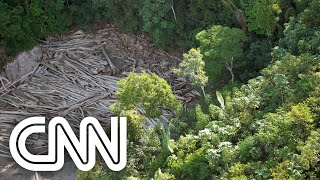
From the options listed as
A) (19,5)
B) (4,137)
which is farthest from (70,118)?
(19,5)

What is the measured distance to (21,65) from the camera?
16625 mm

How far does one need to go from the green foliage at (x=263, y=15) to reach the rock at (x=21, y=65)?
316 inches

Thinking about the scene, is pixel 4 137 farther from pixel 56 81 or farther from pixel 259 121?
pixel 259 121

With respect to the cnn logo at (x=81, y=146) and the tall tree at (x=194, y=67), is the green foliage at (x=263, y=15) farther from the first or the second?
the cnn logo at (x=81, y=146)

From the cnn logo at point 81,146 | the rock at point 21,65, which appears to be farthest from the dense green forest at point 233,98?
the rock at point 21,65

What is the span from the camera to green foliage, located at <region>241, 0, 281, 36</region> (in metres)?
12.4

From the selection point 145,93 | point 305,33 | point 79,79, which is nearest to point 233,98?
point 145,93

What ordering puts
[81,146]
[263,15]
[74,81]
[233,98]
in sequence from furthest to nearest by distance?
1. [74,81]
2. [263,15]
3. [233,98]
4. [81,146]

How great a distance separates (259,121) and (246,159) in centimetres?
93

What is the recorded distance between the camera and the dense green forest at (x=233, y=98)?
357 inches

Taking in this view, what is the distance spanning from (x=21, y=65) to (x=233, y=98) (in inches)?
350

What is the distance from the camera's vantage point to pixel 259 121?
9734mm

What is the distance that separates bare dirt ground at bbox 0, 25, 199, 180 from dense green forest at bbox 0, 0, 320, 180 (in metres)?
1.31

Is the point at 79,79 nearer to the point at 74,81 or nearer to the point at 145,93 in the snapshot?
the point at 74,81
